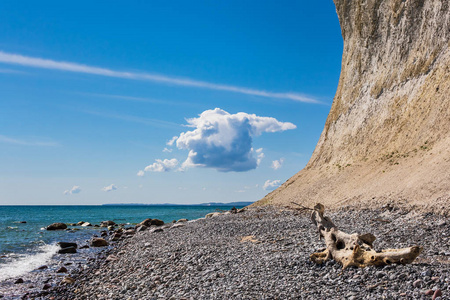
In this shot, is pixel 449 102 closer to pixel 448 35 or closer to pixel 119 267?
pixel 448 35

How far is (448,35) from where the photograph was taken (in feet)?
101

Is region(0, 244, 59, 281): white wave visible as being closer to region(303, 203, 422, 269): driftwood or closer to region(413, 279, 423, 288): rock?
region(303, 203, 422, 269): driftwood

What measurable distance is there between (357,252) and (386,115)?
29796 millimetres

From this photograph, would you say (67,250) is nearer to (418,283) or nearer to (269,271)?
(269,271)

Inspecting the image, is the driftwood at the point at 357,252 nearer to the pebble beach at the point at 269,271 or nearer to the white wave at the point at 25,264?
the pebble beach at the point at 269,271

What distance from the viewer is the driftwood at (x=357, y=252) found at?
9078mm

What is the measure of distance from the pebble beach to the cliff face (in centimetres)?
568

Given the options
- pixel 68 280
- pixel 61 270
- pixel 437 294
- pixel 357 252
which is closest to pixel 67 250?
pixel 61 270

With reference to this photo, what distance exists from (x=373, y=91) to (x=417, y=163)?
48.3 feet

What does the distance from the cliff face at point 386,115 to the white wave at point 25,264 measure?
21.3 m

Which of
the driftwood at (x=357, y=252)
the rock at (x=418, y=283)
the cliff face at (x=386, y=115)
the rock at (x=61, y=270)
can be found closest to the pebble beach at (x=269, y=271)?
the rock at (x=418, y=283)

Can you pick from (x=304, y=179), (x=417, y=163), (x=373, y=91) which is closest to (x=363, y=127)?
(x=373, y=91)

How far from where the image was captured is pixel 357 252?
9.65 m

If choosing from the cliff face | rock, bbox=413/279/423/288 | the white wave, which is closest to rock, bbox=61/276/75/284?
the white wave
